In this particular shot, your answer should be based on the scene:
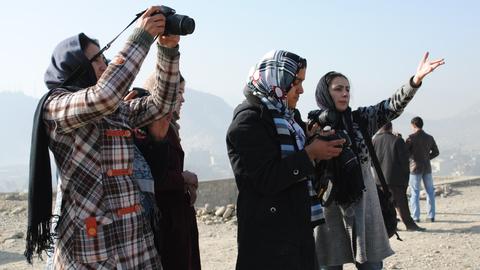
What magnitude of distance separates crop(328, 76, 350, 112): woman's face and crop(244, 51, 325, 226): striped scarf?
0.83 meters

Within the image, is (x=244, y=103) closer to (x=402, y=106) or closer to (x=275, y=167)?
(x=275, y=167)

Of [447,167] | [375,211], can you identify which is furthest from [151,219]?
[447,167]

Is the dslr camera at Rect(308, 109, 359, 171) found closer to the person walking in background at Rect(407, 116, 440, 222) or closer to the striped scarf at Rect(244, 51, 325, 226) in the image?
the striped scarf at Rect(244, 51, 325, 226)

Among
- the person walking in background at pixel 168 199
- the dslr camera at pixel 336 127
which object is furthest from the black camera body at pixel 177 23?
the dslr camera at pixel 336 127

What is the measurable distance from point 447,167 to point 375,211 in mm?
150646

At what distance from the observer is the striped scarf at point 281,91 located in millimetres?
2891

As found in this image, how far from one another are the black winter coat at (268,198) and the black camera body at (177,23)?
81 cm

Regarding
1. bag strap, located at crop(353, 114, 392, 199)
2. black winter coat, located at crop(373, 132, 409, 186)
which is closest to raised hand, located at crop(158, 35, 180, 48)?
bag strap, located at crop(353, 114, 392, 199)

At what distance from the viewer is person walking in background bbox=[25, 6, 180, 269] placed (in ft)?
6.63

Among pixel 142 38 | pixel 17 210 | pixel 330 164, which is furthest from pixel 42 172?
pixel 17 210

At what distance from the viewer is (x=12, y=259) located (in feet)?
23.7

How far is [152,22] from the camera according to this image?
209cm

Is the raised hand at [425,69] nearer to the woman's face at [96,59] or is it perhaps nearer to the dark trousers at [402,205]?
the woman's face at [96,59]

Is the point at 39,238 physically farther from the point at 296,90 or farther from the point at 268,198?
the point at 296,90
